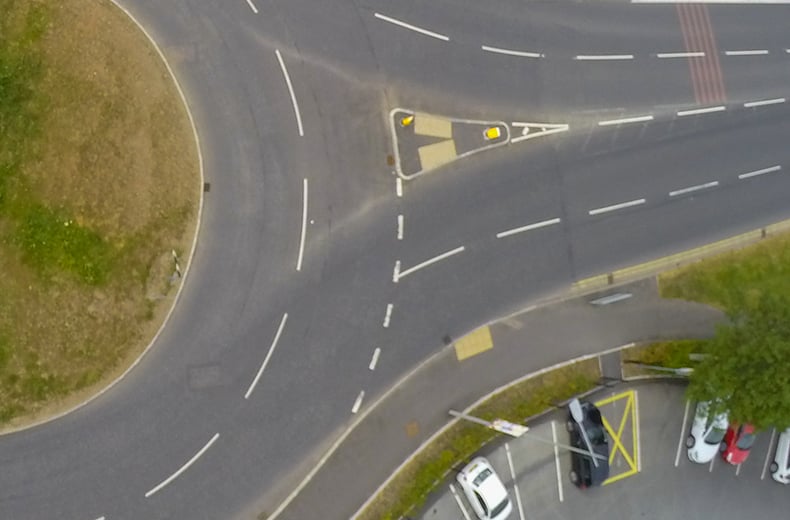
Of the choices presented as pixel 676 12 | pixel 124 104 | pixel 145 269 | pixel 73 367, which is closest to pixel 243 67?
pixel 124 104

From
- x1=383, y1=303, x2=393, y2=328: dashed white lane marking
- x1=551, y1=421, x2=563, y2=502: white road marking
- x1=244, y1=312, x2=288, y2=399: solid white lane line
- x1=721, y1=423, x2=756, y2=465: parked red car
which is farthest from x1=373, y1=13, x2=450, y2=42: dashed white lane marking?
x1=721, y1=423, x2=756, y2=465: parked red car

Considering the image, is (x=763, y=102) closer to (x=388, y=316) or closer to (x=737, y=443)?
(x=737, y=443)

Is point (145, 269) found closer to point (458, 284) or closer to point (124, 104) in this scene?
point (124, 104)

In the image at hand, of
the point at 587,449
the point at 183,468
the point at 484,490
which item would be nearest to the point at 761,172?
the point at 587,449

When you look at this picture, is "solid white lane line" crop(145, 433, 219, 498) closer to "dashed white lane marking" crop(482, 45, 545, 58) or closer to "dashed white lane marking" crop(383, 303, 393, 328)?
"dashed white lane marking" crop(383, 303, 393, 328)

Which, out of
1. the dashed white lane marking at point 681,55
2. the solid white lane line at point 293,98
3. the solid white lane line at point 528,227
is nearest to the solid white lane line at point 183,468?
the solid white lane line at point 293,98
